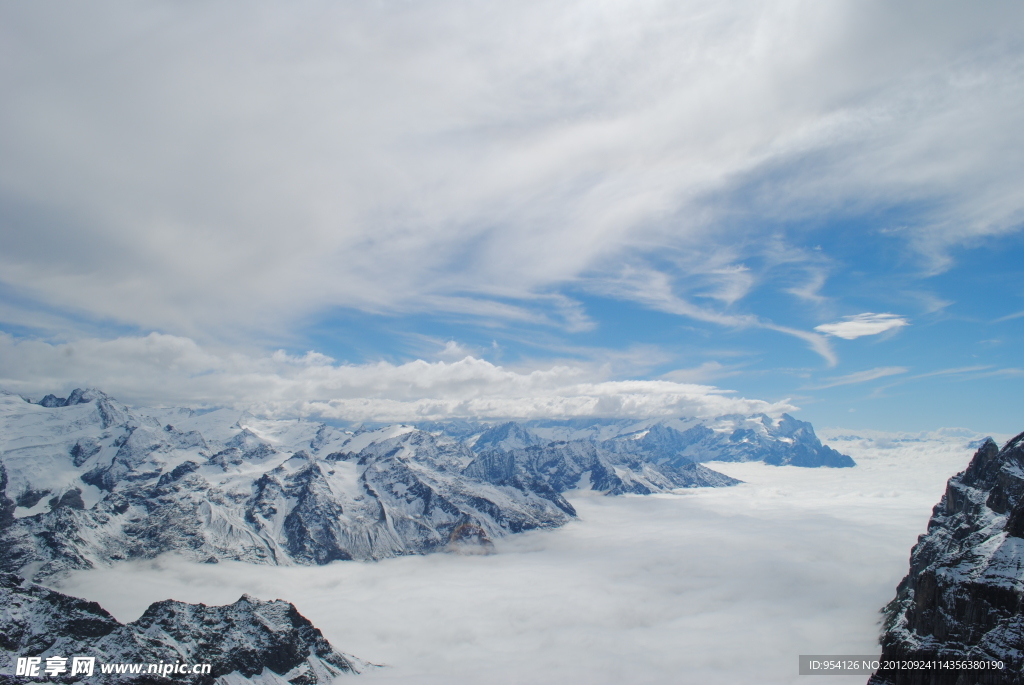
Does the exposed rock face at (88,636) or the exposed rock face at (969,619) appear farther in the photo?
the exposed rock face at (88,636)

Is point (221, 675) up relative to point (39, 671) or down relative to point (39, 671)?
down

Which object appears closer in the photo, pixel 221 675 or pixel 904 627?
pixel 904 627

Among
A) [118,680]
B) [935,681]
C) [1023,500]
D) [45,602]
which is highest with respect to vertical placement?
[1023,500]

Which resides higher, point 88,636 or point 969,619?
point 969,619

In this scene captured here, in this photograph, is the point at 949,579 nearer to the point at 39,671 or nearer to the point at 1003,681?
the point at 1003,681

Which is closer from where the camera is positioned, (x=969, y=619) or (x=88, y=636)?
(x=969, y=619)

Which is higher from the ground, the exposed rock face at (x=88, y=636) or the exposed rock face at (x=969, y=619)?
the exposed rock face at (x=969, y=619)

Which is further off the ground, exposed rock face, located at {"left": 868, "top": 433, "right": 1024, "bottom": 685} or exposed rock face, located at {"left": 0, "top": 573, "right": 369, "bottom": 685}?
exposed rock face, located at {"left": 868, "top": 433, "right": 1024, "bottom": 685}

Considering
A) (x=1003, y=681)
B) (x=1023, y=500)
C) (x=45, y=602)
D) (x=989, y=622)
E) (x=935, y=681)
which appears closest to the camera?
(x=1003, y=681)

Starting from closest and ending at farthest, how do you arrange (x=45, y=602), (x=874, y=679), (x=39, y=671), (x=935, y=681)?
(x=935, y=681)
(x=874, y=679)
(x=39, y=671)
(x=45, y=602)

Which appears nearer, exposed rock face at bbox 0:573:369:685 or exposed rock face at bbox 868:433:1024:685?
exposed rock face at bbox 868:433:1024:685

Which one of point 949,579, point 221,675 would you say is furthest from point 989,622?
point 221,675
